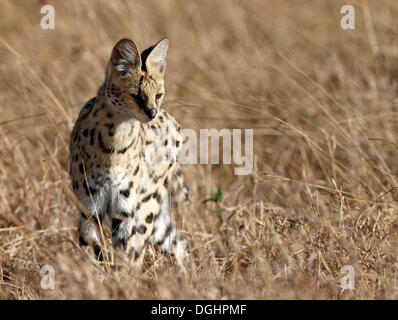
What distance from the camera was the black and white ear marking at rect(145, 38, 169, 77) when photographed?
375 centimetres

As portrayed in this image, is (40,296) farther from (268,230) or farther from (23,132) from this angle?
(23,132)

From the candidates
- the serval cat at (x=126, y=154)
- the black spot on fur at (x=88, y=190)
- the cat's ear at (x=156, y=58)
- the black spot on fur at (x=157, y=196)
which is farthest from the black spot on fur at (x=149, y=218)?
the cat's ear at (x=156, y=58)

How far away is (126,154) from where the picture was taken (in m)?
3.96

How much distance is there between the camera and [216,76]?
633 cm

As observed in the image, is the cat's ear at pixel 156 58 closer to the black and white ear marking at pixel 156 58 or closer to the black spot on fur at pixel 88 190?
the black and white ear marking at pixel 156 58

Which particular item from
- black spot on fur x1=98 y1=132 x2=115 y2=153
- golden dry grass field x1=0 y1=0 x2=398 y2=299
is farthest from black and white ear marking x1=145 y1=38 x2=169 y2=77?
golden dry grass field x1=0 y1=0 x2=398 y2=299

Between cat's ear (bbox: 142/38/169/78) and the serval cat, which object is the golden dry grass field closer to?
the serval cat

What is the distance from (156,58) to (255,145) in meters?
2.27

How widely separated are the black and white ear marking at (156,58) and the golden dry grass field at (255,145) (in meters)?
0.67

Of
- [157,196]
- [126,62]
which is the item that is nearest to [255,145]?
[157,196]

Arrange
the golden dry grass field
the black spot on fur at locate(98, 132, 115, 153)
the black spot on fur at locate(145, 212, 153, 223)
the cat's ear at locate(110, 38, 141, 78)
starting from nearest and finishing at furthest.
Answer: the golden dry grass field, the cat's ear at locate(110, 38, 141, 78), the black spot on fur at locate(98, 132, 115, 153), the black spot on fur at locate(145, 212, 153, 223)

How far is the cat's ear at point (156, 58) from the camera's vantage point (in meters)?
3.75

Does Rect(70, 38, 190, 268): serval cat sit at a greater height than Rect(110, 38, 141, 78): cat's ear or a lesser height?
lesser

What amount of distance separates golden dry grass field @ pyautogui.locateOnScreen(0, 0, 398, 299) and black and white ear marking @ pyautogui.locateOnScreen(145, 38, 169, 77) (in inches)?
26.3
